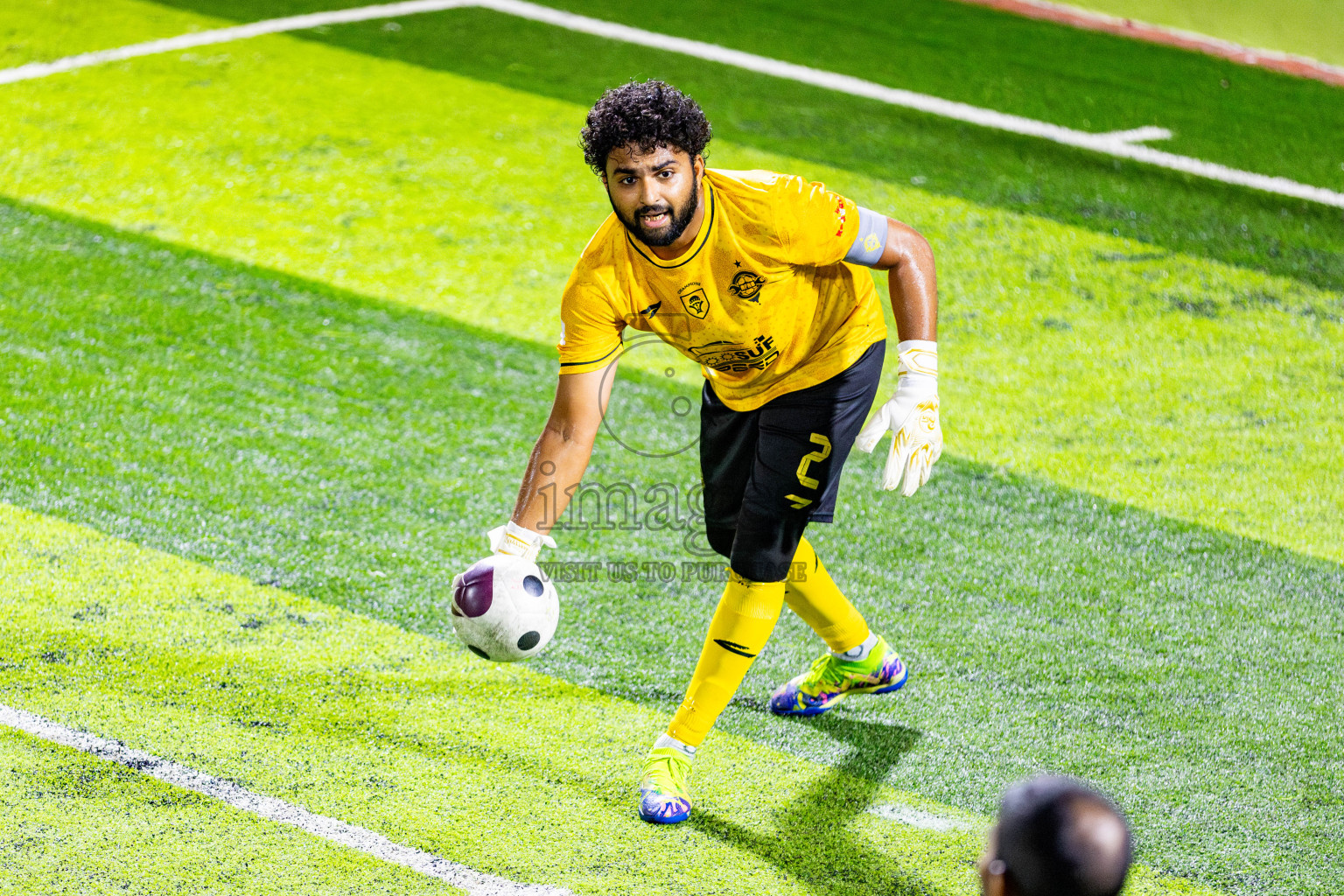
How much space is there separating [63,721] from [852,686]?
230 cm

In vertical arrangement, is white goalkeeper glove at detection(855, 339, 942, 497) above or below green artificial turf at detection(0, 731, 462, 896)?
above

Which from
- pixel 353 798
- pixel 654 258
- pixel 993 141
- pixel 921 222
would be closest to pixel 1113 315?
pixel 921 222

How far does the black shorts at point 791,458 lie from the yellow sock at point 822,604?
0.23 metres

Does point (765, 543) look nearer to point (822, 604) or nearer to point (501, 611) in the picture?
point (822, 604)

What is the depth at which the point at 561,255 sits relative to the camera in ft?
24.8

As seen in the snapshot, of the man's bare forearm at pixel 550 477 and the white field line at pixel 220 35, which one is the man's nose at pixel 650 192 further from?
the white field line at pixel 220 35

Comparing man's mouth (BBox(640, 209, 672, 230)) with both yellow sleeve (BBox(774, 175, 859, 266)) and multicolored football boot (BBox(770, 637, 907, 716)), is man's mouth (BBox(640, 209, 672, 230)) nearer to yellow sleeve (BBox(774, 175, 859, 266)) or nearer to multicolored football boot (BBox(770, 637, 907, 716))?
yellow sleeve (BBox(774, 175, 859, 266))

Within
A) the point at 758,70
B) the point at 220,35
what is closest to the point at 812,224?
the point at 758,70

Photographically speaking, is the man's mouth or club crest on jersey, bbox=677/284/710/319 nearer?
the man's mouth

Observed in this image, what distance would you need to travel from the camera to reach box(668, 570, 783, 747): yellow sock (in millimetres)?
3775

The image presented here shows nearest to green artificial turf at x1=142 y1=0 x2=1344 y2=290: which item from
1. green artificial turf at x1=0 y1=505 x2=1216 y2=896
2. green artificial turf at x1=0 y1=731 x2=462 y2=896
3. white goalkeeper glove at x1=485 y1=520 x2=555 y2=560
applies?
green artificial turf at x1=0 y1=505 x2=1216 y2=896

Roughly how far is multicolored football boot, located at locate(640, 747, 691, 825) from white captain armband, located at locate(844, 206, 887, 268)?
1.43 m

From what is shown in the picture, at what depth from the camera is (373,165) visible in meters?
8.47

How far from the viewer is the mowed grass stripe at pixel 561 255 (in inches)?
234
